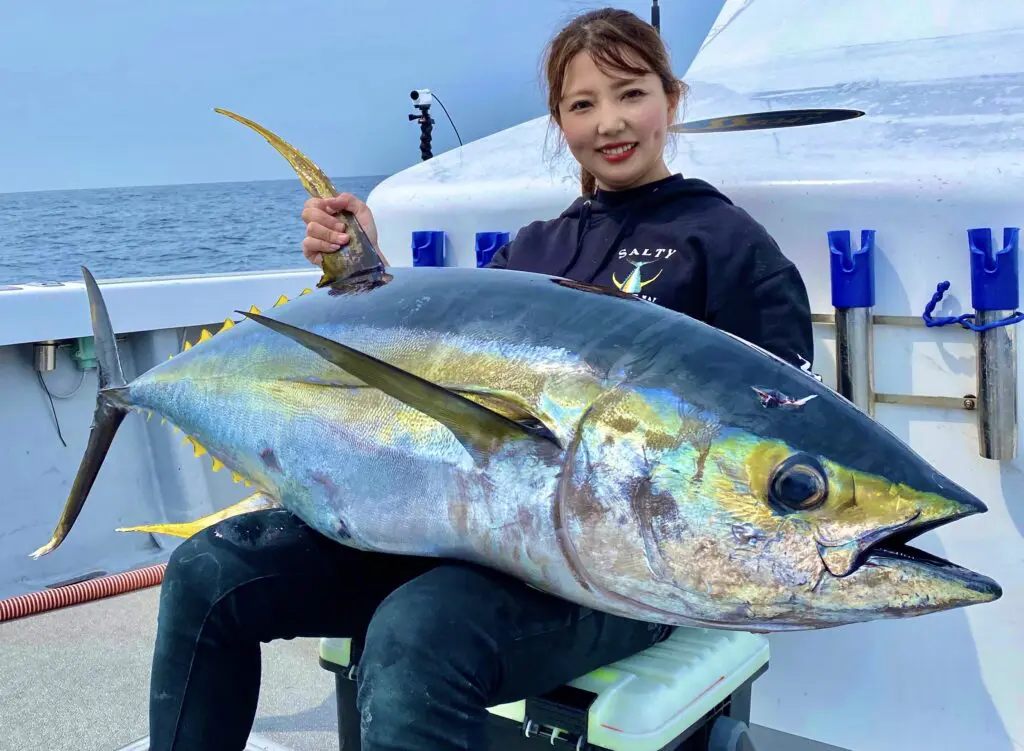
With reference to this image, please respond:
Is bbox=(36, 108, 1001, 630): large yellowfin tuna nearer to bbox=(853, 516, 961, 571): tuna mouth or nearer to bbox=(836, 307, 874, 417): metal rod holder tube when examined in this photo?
bbox=(853, 516, 961, 571): tuna mouth

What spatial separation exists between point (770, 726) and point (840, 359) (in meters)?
0.80

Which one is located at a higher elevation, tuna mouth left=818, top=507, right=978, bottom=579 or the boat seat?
tuna mouth left=818, top=507, right=978, bottom=579

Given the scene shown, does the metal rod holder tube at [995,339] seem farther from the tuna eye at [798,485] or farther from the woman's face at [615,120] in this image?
the tuna eye at [798,485]

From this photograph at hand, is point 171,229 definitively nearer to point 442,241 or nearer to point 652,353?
point 442,241

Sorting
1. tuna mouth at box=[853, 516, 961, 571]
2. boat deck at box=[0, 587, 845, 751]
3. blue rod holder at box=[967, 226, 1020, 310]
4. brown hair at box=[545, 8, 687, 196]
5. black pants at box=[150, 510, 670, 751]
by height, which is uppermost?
brown hair at box=[545, 8, 687, 196]

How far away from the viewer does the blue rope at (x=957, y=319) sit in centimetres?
169

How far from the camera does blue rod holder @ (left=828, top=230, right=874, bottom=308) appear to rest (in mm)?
1808

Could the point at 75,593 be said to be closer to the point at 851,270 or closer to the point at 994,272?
the point at 851,270

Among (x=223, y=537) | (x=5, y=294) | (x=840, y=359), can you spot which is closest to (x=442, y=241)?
(x=840, y=359)

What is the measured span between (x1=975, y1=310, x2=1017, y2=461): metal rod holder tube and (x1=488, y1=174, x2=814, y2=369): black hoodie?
0.45 metres

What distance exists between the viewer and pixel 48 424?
3336mm

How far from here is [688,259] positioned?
1558mm

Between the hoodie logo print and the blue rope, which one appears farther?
the blue rope

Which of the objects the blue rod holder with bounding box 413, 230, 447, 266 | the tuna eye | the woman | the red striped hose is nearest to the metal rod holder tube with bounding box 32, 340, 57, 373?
the red striped hose
